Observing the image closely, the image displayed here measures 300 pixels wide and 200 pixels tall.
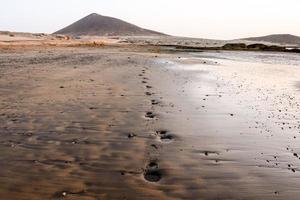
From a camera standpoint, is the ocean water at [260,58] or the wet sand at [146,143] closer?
the wet sand at [146,143]

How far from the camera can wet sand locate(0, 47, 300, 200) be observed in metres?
5.26

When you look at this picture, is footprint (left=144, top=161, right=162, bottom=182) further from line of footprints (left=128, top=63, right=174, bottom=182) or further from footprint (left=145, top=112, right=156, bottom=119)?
footprint (left=145, top=112, right=156, bottom=119)

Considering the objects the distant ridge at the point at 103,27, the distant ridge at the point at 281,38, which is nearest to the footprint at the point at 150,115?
the distant ridge at the point at 281,38

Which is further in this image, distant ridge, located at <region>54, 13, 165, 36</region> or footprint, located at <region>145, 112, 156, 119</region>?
distant ridge, located at <region>54, 13, 165, 36</region>

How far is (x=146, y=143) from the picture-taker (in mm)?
7191

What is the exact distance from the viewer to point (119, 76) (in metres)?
16.8

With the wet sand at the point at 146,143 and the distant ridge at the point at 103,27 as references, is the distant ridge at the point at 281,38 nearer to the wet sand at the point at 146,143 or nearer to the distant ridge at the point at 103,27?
the distant ridge at the point at 103,27

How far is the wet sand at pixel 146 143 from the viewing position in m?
5.26

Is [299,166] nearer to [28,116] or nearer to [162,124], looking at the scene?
[162,124]

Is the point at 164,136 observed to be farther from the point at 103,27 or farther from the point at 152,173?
the point at 103,27

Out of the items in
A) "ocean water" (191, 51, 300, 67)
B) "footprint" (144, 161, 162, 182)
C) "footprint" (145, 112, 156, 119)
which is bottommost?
"ocean water" (191, 51, 300, 67)

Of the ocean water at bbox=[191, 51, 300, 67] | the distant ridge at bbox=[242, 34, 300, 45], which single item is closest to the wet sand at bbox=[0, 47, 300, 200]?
the ocean water at bbox=[191, 51, 300, 67]

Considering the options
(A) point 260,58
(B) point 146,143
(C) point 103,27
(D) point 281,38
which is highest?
(B) point 146,143

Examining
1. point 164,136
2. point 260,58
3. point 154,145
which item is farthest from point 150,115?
point 260,58
